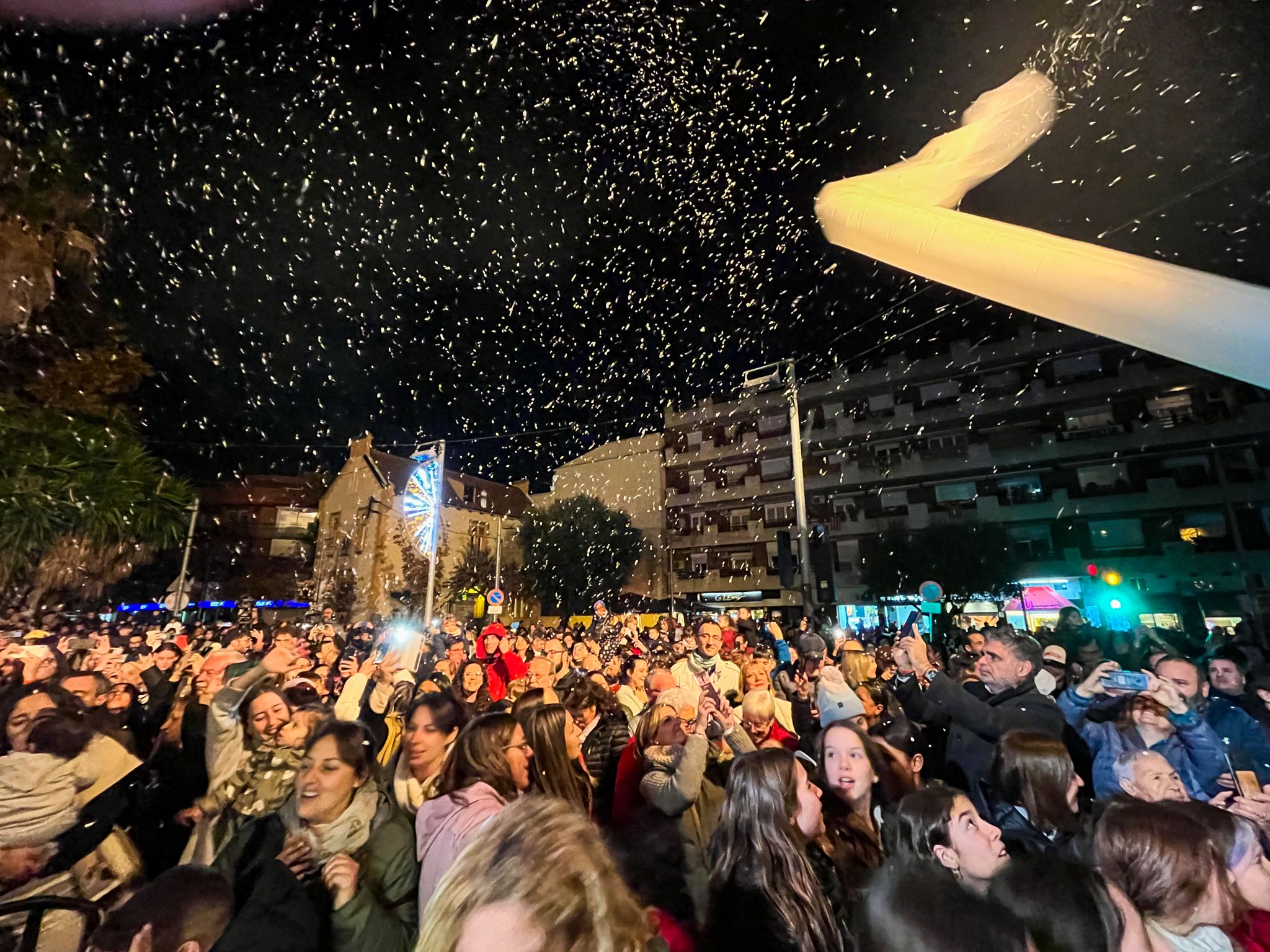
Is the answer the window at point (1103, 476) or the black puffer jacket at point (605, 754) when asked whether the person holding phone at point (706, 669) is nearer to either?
the black puffer jacket at point (605, 754)

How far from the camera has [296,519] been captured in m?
48.2

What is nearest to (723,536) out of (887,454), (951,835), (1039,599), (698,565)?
(698,565)

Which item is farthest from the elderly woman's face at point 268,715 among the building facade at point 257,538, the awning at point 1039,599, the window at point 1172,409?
the building facade at point 257,538

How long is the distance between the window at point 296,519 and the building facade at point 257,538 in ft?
0.17

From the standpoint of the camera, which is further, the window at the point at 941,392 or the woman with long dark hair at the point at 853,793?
the window at the point at 941,392

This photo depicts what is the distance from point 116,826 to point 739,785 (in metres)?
3.24

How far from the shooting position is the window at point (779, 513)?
109 feet

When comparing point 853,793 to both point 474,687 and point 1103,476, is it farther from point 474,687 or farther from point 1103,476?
point 1103,476

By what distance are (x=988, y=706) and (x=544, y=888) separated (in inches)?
131

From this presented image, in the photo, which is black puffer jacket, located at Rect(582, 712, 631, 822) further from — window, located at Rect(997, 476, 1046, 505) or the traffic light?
window, located at Rect(997, 476, 1046, 505)

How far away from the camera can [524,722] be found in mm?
3381

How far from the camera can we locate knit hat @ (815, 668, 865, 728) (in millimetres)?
4441

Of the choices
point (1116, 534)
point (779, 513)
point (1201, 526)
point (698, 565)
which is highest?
point (779, 513)

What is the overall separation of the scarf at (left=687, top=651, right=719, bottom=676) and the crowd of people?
101 mm
